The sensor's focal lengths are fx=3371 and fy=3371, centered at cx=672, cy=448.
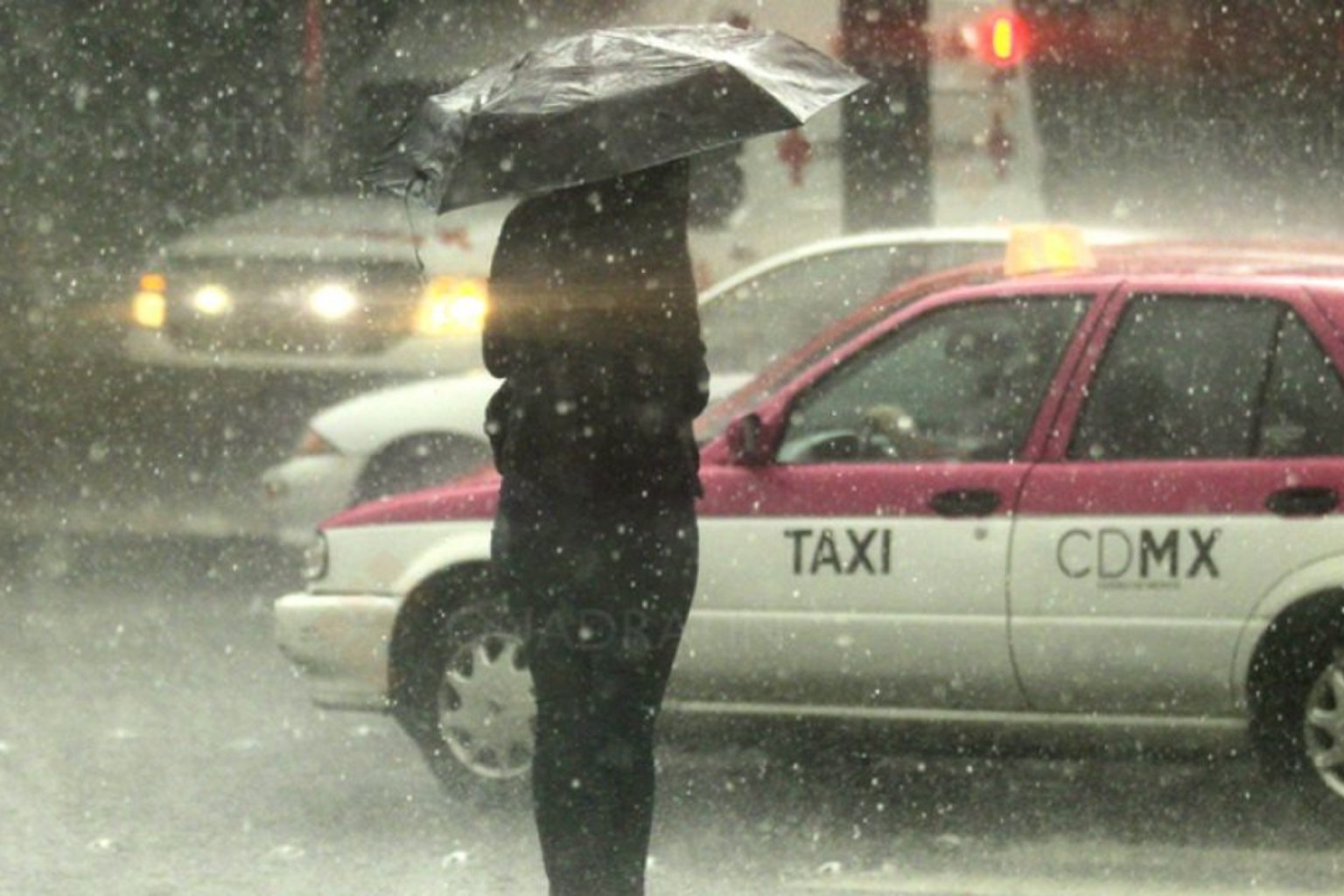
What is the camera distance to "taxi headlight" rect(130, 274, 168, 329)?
52.8 feet

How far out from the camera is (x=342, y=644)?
31.1ft

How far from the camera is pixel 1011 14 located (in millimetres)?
13336

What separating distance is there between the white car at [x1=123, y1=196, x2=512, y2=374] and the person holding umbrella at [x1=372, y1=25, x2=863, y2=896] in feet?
27.9

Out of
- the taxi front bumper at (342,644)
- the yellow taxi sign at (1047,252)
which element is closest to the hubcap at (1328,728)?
the yellow taxi sign at (1047,252)

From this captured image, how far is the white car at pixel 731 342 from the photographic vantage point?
12.3 m

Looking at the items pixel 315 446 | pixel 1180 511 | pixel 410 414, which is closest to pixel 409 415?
pixel 410 414

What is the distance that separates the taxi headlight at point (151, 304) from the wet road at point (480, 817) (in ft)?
15.0

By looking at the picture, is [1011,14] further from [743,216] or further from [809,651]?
[809,651]

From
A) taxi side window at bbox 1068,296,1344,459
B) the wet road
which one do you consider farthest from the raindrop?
taxi side window at bbox 1068,296,1344,459

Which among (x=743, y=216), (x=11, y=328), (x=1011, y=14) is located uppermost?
(x=1011, y=14)

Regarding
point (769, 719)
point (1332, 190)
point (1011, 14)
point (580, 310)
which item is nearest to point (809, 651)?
point (769, 719)

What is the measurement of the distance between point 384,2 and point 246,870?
26.3 feet

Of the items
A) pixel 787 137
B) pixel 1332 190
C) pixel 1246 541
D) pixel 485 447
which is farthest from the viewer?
pixel 1332 190

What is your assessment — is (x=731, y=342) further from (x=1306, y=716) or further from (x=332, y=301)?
(x=1306, y=716)
